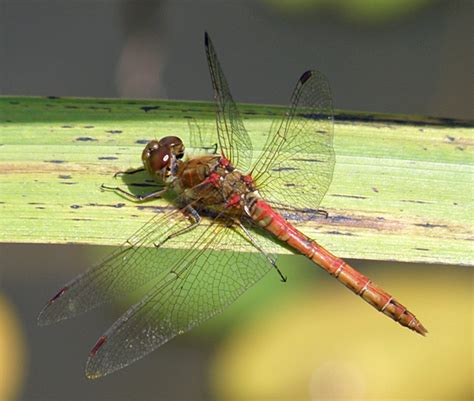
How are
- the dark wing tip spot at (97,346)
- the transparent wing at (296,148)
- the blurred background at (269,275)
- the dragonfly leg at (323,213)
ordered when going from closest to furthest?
1. the dark wing tip spot at (97,346)
2. the dragonfly leg at (323,213)
3. the transparent wing at (296,148)
4. the blurred background at (269,275)

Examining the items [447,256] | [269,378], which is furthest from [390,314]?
[269,378]

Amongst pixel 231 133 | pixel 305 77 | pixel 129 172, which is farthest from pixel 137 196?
pixel 305 77

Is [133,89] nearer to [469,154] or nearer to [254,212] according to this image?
[254,212]

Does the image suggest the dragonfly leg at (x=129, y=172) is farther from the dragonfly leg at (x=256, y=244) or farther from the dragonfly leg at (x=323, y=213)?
the dragonfly leg at (x=323, y=213)

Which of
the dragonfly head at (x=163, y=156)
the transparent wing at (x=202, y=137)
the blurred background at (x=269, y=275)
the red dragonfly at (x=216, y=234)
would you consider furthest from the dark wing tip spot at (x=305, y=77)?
the blurred background at (x=269, y=275)

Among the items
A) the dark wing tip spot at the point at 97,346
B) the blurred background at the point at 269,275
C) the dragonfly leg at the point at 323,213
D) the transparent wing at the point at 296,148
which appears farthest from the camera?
the blurred background at the point at 269,275

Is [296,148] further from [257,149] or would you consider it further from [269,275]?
[269,275]
